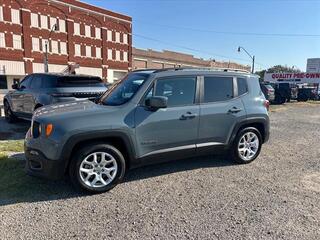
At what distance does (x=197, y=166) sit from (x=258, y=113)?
1.61 meters

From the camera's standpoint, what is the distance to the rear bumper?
4.07 meters

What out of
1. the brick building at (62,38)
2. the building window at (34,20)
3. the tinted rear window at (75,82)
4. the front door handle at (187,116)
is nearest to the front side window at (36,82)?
the tinted rear window at (75,82)

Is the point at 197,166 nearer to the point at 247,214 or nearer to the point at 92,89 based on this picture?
the point at 247,214

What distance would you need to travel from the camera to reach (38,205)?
390 centimetres

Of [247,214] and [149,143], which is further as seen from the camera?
[149,143]

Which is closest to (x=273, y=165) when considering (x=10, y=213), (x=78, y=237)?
(x=78, y=237)

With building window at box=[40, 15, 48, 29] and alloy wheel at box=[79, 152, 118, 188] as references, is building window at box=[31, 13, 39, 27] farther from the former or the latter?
alloy wheel at box=[79, 152, 118, 188]

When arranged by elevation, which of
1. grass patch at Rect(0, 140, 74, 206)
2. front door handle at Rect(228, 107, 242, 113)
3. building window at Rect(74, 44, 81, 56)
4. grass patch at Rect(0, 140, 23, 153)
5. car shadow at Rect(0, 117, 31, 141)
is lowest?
grass patch at Rect(0, 140, 74, 206)

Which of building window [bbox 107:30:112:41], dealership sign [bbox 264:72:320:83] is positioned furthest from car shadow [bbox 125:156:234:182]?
building window [bbox 107:30:112:41]

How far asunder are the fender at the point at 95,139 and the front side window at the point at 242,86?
2491 millimetres

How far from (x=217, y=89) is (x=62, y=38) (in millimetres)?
44841

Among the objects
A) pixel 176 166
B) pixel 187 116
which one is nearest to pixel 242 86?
pixel 187 116

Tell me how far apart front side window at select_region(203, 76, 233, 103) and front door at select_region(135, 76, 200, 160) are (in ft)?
0.88

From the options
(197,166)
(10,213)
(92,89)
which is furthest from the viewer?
(92,89)
